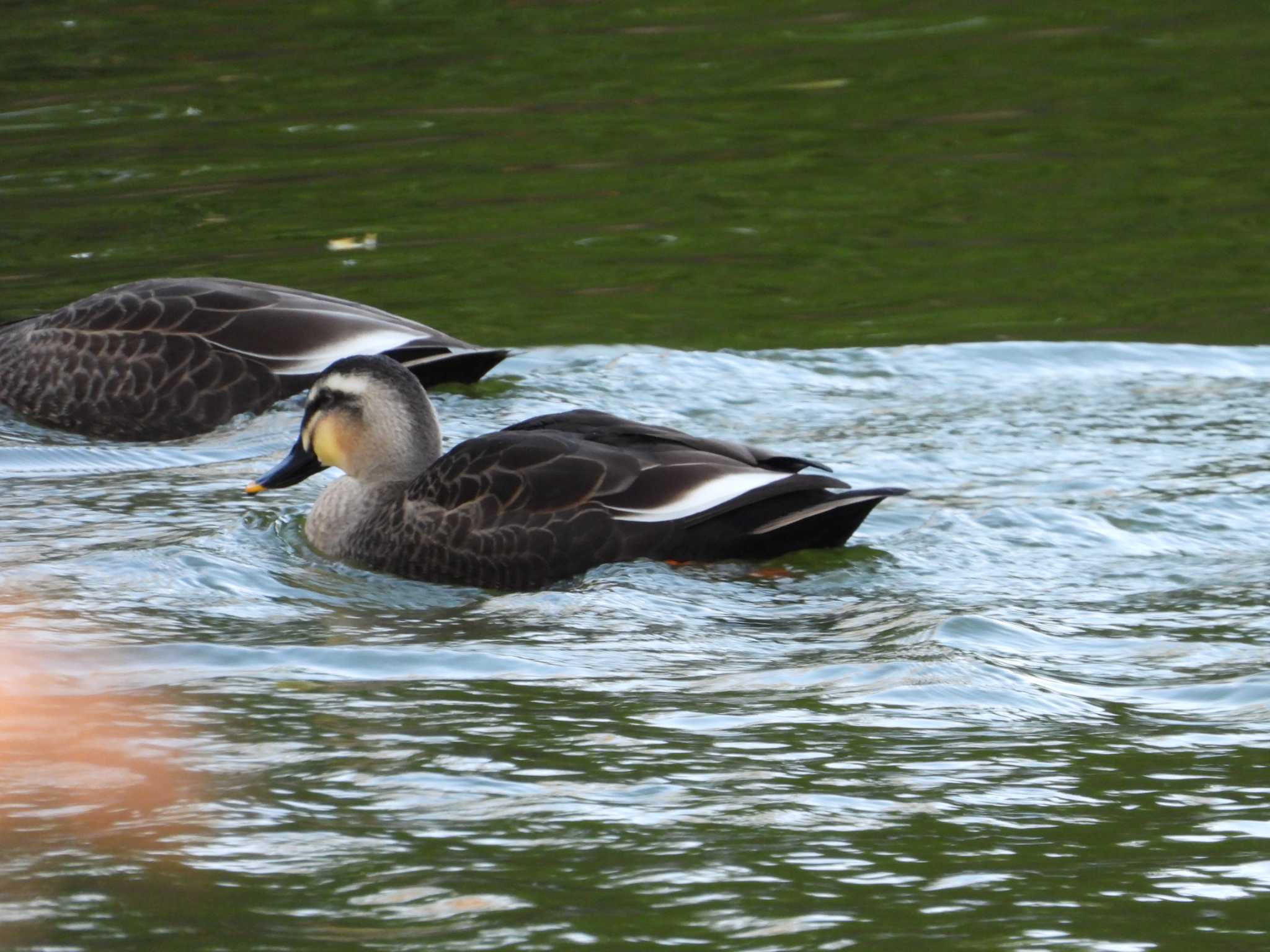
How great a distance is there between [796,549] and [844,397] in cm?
231

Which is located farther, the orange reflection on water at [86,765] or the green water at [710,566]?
the orange reflection on water at [86,765]

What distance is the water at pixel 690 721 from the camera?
14.7 ft

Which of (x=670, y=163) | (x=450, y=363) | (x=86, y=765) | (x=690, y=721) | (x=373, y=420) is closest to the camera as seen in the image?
(x=86, y=765)

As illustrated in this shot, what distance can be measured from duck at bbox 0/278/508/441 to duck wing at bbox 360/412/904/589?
210 centimetres

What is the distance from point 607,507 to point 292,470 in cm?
156

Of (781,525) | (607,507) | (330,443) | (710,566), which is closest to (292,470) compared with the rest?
(330,443)

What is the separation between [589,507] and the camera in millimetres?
7203

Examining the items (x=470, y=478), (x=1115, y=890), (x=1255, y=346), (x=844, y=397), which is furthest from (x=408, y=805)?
(x=1255, y=346)

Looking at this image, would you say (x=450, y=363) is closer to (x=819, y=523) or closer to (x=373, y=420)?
(x=373, y=420)

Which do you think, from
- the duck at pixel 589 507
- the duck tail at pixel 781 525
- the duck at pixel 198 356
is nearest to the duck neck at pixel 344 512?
the duck at pixel 589 507

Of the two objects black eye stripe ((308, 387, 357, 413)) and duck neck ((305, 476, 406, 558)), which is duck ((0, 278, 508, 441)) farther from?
duck neck ((305, 476, 406, 558))

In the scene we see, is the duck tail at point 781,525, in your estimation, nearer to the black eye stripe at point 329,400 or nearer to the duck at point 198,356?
the black eye stripe at point 329,400

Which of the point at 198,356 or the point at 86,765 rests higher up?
the point at 198,356

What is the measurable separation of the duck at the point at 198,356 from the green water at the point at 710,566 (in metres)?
0.22
